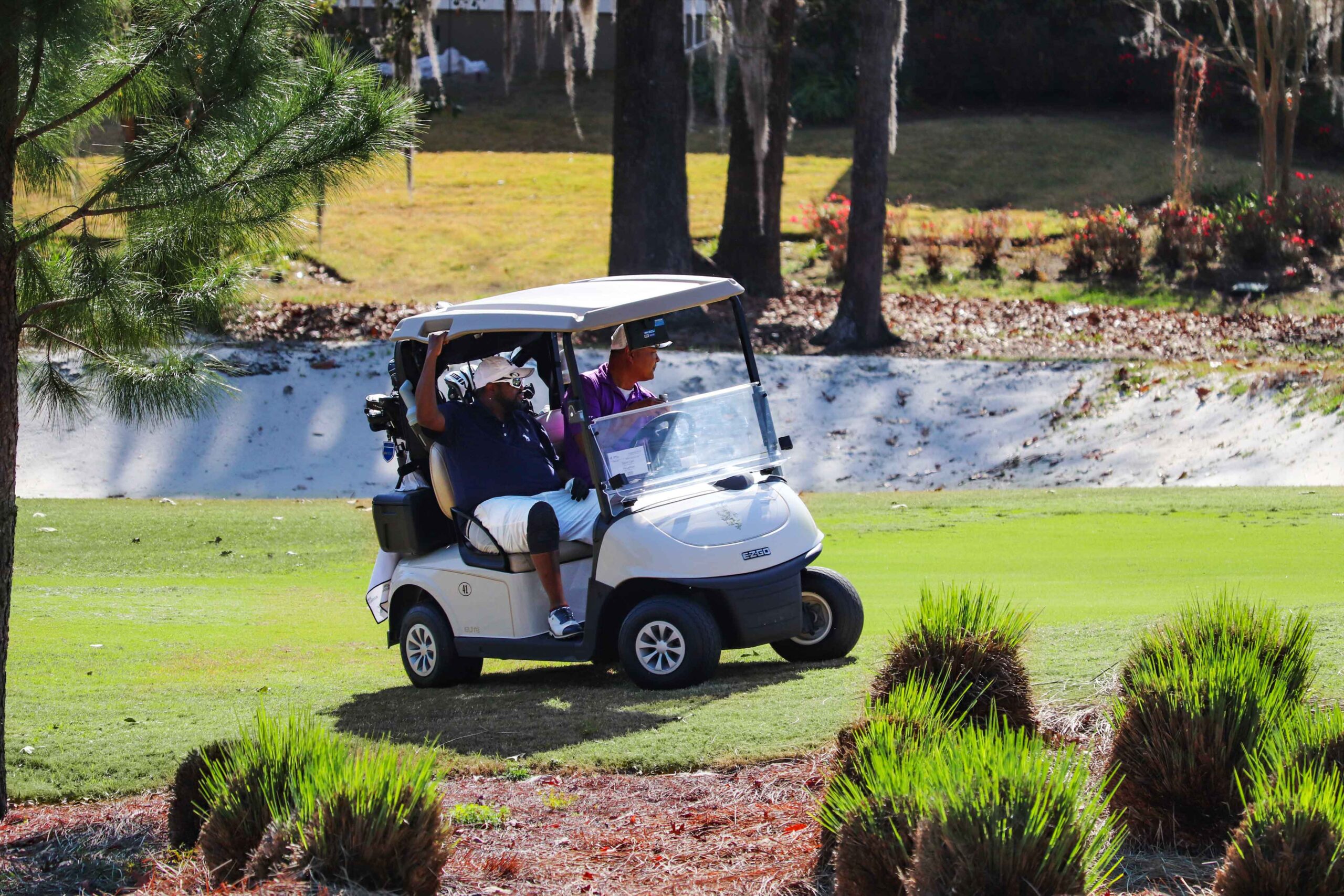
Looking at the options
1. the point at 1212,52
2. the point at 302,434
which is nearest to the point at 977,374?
the point at 302,434

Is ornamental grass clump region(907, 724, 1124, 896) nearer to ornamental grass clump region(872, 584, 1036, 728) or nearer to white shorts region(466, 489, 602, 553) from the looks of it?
ornamental grass clump region(872, 584, 1036, 728)

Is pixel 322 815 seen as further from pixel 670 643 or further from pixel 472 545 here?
pixel 472 545

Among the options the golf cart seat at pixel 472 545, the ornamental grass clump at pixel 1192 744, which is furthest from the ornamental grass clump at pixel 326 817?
the golf cart seat at pixel 472 545

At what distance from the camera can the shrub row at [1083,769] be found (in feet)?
11.4

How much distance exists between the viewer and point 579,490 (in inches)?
279

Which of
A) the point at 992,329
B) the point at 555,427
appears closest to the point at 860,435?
the point at 992,329

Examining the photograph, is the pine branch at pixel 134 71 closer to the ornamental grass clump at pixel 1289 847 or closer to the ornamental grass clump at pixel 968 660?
the ornamental grass clump at pixel 968 660

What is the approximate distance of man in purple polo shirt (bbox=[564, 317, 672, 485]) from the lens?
23.7 ft

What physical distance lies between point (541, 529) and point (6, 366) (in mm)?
2398

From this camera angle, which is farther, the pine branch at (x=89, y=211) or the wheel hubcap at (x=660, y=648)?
the wheel hubcap at (x=660, y=648)

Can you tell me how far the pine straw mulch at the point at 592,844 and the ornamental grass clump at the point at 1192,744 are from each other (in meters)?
0.12

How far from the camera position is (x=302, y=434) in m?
17.3

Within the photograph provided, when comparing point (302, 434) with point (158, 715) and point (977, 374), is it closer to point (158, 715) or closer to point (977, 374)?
point (977, 374)

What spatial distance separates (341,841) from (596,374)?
387 cm
